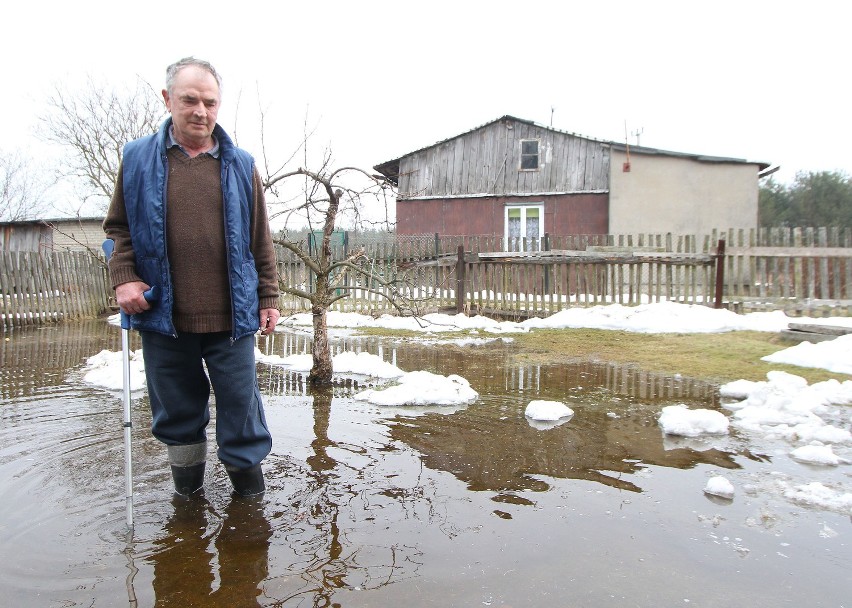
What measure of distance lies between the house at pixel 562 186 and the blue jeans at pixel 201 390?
17.7 meters

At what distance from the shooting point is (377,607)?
84.9 inches

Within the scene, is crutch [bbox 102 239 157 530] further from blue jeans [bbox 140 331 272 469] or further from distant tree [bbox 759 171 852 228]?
distant tree [bbox 759 171 852 228]

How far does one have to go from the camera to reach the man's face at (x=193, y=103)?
9.06 feet

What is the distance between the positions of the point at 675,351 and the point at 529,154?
15.5 metres

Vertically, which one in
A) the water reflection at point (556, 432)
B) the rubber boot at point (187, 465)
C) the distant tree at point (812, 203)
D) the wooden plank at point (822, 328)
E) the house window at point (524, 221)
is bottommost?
the water reflection at point (556, 432)

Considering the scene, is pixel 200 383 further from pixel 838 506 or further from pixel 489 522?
pixel 838 506

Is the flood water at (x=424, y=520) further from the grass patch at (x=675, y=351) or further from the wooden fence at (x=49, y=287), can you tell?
the wooden fence at (x=49, y=287)

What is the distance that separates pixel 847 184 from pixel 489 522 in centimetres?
3790

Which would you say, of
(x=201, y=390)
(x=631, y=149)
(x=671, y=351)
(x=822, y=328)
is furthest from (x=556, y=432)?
(x=631, y=149)

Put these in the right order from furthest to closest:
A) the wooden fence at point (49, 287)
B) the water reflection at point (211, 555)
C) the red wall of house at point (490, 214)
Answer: the red wall of house at point (490, 214) → the wooden fence at point (49, 287) → the water reflection at point (211, 555)

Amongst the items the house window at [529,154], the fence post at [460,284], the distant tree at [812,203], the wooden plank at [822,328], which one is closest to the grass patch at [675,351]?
the wooden plank at [822,328]

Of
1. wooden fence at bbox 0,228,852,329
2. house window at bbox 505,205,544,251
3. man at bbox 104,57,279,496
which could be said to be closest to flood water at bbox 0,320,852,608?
man at bbox 104,57,279,496

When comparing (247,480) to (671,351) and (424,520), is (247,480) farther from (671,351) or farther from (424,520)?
(671,351)

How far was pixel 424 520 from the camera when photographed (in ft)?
9.39
